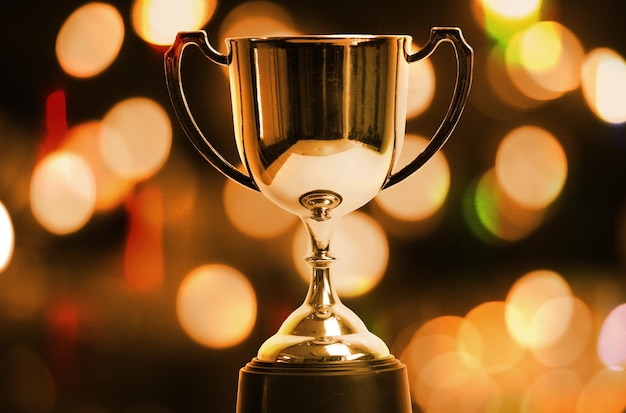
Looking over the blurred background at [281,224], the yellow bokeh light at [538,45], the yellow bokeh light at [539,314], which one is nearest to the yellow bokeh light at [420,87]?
the blurred background at [281,224]

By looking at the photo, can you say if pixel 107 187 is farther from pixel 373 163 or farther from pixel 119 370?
pixel 373 163

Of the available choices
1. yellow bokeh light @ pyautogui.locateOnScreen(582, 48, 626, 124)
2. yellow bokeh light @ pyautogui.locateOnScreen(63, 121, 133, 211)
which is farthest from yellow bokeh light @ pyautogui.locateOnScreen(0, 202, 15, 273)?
yellow bokeh light @ pyautogui.locateOnScreen(582, 48, 626, 124)

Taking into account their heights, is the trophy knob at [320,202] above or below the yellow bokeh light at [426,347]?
above

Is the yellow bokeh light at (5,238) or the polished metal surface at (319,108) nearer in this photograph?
the polished metal surface at (319,108)

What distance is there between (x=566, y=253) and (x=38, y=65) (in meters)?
0.64

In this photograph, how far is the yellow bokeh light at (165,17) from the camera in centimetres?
113

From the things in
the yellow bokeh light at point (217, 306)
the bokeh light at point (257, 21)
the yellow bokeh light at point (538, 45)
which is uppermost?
the bokeh light at point (257, 21)

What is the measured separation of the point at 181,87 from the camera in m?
0.85

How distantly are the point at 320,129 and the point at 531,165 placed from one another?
0.44 meters

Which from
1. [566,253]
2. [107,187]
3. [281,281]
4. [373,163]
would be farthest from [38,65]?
[566,253]

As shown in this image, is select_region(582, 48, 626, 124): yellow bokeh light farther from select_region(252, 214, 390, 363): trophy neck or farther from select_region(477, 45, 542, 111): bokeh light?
select_region(252, 214, 390, 363): trophy neck

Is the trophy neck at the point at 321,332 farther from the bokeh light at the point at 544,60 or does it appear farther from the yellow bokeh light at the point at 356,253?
the bokeh light at the point at 544,60

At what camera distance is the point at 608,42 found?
115 centimetres

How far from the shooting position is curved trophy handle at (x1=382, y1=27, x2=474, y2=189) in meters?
0.84
